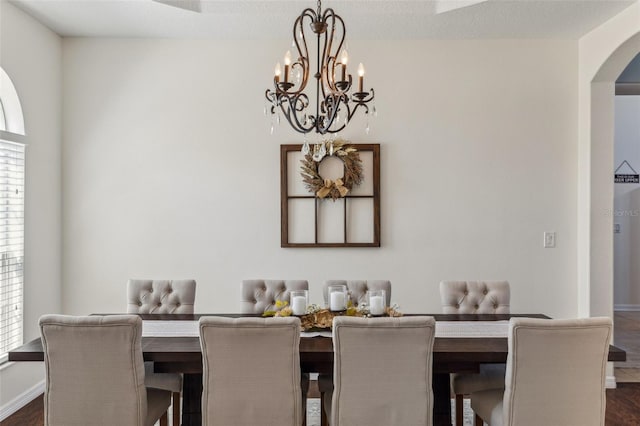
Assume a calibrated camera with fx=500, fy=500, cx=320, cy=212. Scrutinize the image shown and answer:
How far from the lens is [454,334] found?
8.36ft

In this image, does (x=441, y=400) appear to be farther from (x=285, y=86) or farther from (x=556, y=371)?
(x=285, y=86)

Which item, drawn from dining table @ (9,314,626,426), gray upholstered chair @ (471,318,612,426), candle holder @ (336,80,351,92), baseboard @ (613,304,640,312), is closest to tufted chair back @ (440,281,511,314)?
dining table @ (9,314,626,426)

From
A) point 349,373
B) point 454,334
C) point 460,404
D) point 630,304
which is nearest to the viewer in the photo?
point 349,373

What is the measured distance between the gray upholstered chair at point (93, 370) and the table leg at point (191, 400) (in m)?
0.32

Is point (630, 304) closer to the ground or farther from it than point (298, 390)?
closer to the ground

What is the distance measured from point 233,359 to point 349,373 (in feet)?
1.61

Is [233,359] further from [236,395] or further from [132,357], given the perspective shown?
[132,357]

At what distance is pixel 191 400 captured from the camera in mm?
2504

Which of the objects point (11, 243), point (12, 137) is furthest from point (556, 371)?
point (12, 137)

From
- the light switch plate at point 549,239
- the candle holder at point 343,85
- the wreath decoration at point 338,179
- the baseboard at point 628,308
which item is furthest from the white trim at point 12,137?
the baseboard at point 628,308

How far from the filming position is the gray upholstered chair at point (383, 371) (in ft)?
6.73

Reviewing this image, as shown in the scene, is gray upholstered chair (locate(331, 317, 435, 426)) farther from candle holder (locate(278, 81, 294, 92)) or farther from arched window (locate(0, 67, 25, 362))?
arched window (locate(0, 67, 25, 362))

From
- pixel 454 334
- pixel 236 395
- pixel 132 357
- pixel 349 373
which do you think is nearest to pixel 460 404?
pixel 454 334

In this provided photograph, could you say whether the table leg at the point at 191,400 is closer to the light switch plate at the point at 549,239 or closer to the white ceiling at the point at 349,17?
the white ceiling at the point at 349,17
